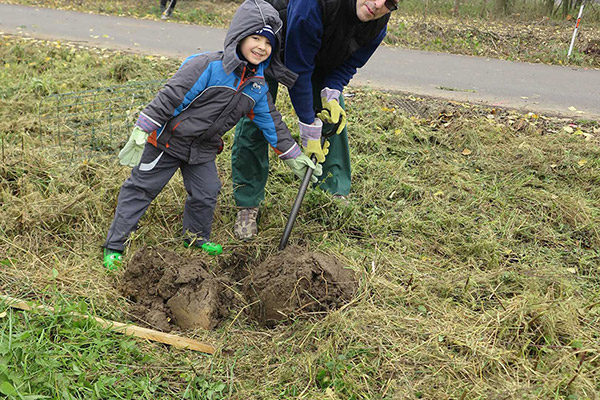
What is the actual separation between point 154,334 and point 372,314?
1078 mm

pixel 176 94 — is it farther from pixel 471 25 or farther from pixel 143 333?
pixel 471 25

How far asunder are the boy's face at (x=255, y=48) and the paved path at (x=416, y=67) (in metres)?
4.00

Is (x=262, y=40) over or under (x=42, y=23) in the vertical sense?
over

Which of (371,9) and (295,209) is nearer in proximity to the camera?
(371,9)

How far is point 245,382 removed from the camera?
2.29m

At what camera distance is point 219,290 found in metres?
2.75

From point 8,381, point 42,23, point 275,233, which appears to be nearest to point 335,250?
point 275,233

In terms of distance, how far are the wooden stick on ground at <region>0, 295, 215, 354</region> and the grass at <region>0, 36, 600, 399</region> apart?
0.04 metres

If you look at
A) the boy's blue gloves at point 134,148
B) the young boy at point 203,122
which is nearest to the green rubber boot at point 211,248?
the young boy at point 203,122

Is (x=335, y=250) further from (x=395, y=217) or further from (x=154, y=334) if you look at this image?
(x=154, y=334)

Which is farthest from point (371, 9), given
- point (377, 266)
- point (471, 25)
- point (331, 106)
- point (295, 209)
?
point (471, 25)

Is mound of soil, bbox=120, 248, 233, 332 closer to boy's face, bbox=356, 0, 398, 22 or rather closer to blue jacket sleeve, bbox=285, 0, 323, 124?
blue jacket sleeve, bbox=285, 0, 323, 124

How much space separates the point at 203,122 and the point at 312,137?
0.72 metres

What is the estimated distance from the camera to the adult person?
271 centimetres
